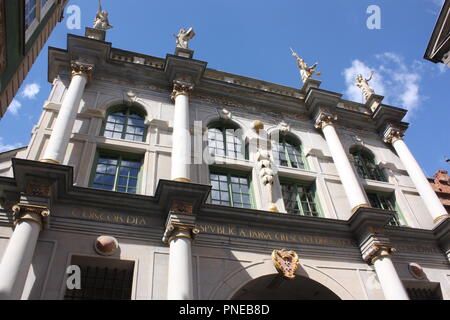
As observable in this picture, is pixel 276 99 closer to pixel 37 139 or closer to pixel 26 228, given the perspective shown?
pixel 37 139

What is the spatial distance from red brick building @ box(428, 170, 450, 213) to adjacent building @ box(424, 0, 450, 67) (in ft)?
60.2

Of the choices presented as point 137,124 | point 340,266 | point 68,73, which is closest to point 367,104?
point 340,266

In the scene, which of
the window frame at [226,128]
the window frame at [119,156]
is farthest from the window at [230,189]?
the window frame at [119,156]

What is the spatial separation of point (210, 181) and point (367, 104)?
1195 cm

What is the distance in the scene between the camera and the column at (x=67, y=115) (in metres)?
12.3

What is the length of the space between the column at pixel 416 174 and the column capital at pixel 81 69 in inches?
591

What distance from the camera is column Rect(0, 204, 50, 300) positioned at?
28.7 feet

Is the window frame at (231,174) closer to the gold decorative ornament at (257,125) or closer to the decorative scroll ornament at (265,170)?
the decorative scroll ornament at (265,170)

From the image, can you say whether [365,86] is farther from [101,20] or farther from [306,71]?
[101,20]

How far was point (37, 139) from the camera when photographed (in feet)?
44.2

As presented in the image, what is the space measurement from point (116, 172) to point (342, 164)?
9337 mm

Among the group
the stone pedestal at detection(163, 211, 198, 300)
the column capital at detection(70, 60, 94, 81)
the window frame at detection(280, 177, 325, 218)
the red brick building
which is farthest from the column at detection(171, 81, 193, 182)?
the red brick building

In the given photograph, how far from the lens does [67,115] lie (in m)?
13.8

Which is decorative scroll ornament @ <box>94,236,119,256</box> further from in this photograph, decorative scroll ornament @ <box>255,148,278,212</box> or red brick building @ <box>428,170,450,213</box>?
red brick building @ <box>428,170,450,213</box>
